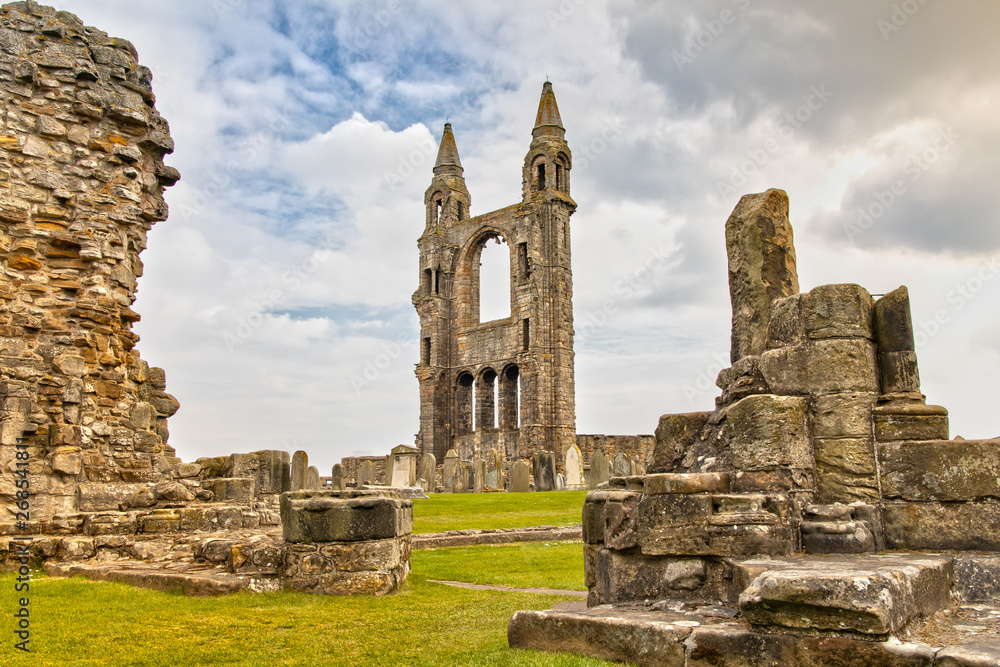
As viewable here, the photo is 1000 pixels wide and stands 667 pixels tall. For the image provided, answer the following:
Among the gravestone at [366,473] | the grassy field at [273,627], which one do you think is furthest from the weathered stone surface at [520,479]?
the grassy field at [273,627]

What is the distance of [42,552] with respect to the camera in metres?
7.00

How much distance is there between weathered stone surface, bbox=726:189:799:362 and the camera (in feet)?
18.5

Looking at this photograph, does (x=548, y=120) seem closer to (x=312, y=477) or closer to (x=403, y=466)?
(x=403, y=466)

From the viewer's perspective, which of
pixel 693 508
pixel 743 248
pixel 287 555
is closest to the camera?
pixel 693 508

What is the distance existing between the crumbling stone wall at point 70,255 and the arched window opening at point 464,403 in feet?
102

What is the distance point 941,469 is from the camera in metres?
4.32

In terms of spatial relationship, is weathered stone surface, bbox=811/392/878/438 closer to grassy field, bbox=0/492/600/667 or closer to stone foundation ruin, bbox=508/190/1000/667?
stone foundation ruin, bbox=508/190/1000/667

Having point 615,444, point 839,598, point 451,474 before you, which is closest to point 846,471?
point 839,598

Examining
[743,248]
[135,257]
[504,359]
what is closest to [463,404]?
[504,359]

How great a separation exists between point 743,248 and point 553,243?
105ft

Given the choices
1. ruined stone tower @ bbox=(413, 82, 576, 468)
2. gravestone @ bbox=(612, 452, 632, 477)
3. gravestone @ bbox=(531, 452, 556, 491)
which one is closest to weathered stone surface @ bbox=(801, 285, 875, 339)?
gravestone @ bbox=(531, 452, 556, 491)

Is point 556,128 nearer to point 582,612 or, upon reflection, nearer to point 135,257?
point 135,257

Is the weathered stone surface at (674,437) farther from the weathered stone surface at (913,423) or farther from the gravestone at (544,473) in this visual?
the gravestone at (544,473)

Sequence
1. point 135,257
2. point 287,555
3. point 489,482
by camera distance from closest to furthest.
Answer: point 287,555 → point 135,257 → point 489,482
